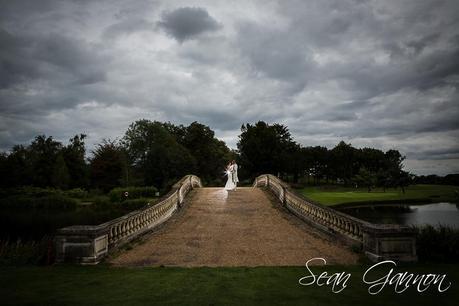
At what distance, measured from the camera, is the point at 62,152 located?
78625 millimetres

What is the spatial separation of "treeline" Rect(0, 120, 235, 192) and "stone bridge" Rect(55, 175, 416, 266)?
4531cm

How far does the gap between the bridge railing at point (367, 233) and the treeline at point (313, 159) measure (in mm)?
54338

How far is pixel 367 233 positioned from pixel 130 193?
5120 cm

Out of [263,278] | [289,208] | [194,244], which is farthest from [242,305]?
[289,208]

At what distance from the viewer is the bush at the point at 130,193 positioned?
182 feet

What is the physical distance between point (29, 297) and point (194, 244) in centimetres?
625

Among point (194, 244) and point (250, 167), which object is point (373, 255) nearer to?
point (194, 244)

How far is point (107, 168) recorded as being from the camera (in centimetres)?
7394
